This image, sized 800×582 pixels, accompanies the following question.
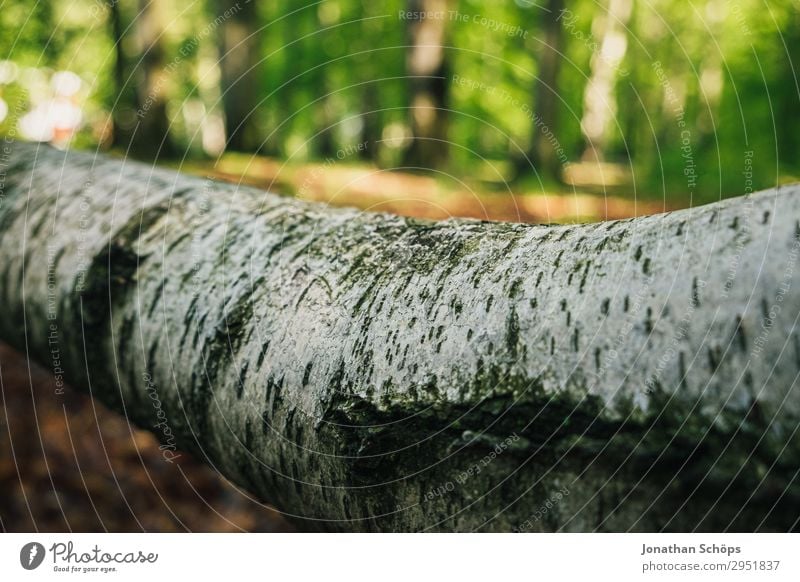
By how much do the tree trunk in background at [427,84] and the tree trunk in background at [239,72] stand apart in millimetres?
1744

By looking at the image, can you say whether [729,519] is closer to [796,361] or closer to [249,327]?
[796,361]

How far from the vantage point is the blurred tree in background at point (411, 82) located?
2.73 meters

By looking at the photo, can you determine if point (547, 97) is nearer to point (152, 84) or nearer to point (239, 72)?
point (239, 72)

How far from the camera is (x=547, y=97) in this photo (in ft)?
20.6

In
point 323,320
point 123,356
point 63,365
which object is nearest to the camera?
point 323,320

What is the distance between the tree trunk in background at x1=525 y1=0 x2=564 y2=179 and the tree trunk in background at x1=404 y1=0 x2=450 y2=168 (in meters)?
1.49

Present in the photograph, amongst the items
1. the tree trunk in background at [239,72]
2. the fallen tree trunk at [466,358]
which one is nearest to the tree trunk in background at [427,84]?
the tree trunk in background at [239,72]

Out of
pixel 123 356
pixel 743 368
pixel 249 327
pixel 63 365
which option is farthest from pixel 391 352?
pixel 63 365


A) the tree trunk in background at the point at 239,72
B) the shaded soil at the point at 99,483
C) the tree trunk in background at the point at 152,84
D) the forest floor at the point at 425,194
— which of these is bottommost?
the shaded soil at the point at 99,483

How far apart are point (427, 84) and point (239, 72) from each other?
2353mm

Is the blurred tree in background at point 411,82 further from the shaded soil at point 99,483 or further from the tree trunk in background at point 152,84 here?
the shaded soil at point 99,483

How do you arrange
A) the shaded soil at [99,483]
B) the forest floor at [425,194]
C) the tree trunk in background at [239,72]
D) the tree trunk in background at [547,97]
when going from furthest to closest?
the tree trunk in background at [547,97]
the tree trunk in background at [239,72]
the forest floor at [425,194]
the shaded soil at [99,483]

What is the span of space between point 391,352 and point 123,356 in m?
0.52

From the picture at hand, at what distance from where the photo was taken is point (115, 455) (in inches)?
95.5
